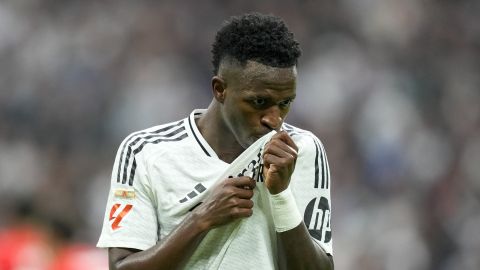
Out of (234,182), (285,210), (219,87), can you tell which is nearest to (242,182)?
(234,182)

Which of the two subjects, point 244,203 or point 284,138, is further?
point 244,203

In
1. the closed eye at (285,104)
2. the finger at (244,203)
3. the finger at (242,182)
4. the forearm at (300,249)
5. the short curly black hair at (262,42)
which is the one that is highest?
the short curly black hair at (262,42)

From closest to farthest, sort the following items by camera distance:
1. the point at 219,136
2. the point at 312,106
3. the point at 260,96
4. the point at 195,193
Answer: the point at 260,96 < the point at 195,193 < the point at 219,136 < the point at 312,106

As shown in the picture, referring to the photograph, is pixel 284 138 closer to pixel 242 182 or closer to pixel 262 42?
pixel 242 182

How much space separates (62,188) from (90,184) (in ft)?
0.74

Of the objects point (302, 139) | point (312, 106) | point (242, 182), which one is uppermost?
point (312, 106)

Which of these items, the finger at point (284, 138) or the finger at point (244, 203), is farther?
the finger at point (244, 203)

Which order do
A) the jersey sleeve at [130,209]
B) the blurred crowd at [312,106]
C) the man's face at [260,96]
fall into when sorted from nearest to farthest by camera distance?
the man's face at [260,96] < the jersey sleeve at [130,209] < the blurred crowd at [312,106]

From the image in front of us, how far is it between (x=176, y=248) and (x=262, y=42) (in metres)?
0.73

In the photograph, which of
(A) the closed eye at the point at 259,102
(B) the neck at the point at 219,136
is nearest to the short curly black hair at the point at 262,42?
(A) the closed eye at the point at 259,102

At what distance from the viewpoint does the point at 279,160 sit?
318cm

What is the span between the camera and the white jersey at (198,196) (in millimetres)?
3410

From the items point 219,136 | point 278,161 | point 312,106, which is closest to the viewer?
point 278,161

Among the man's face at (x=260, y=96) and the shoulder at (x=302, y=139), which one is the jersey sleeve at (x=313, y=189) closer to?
the shoulder at (x=302, y=139)
